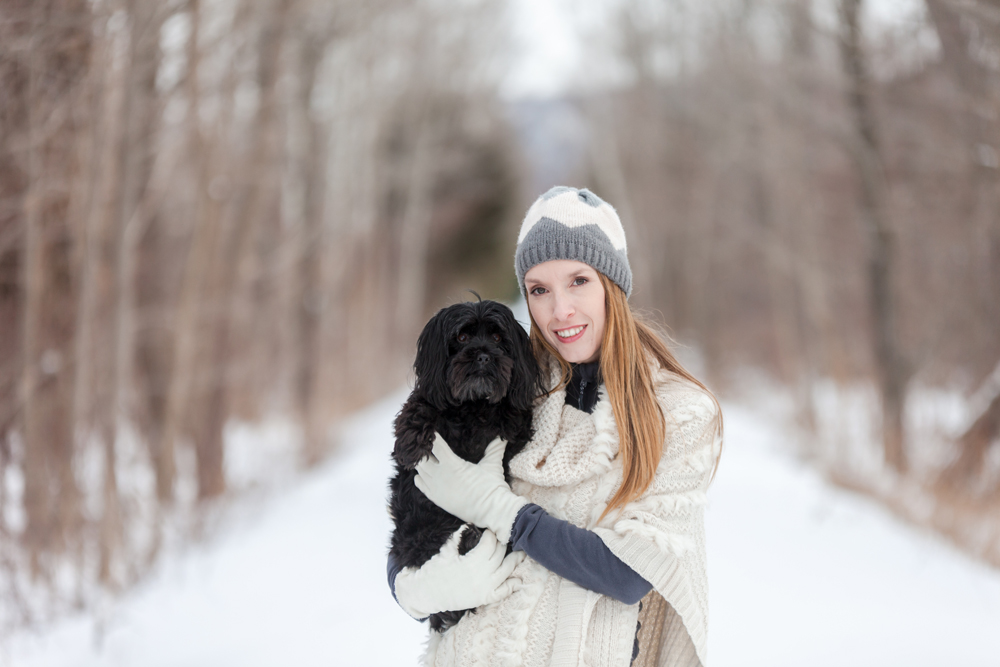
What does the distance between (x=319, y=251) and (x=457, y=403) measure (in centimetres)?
979

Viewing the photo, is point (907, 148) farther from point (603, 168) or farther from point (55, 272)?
point (603, 168)

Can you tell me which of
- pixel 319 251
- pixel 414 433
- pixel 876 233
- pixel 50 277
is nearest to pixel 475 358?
pixel 414 433

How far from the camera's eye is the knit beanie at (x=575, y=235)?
181cm

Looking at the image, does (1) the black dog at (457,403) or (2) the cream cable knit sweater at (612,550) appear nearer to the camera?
(2) the cream cable knit sweater at (612,550)

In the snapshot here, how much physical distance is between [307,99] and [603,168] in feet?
44.7

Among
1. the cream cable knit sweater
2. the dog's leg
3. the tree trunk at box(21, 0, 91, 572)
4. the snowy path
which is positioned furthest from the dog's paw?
the tree trunk at box(21, 0, 91, 572)

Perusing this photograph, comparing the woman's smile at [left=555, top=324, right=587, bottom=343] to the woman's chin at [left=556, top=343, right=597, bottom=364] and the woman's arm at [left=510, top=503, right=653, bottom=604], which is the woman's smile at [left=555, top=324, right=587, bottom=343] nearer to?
the woman's chin at [left=556, top=343, right=597, bottom=364]

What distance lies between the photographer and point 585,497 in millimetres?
1761

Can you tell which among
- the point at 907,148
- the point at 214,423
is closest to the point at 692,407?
the point at 214,423

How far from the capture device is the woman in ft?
5.33

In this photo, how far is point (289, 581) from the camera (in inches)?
196

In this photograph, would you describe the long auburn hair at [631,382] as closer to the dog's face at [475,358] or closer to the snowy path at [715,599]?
the dog's face at [475,358]

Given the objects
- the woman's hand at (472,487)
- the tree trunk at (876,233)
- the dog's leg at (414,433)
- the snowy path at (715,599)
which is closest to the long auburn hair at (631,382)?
Answer: the woman's hand at (472,487)

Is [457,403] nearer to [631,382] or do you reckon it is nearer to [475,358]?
[475,358]
